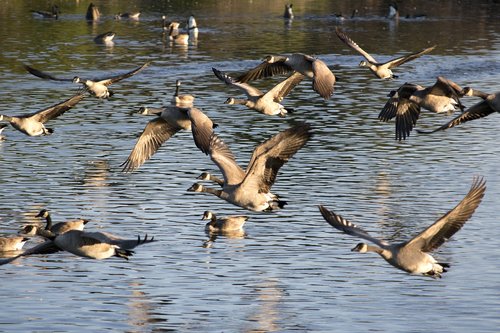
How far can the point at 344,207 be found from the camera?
99.5ft

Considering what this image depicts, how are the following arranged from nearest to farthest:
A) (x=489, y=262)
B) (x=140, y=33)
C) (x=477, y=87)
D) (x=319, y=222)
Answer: (x=489, y=262)
(x=319, y=222)
(x=477, y=87)
(x=140, y=33)

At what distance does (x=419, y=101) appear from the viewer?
26.0 metres

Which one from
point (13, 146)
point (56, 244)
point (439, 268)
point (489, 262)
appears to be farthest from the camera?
point (13, 146)

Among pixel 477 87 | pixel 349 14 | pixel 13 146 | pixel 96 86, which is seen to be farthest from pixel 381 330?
pixel 349 14

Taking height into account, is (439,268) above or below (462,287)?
above

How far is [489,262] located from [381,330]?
4.99 meters

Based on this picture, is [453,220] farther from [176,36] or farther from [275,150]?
[176,36]

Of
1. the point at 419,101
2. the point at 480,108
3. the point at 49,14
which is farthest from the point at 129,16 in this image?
the point at 480,108

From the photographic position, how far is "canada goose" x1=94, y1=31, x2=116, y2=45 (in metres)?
61.4

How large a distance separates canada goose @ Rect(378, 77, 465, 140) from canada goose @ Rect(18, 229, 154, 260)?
7382 mm

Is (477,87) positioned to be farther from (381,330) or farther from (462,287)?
(381,330)

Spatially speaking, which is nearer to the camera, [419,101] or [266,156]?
[266,156]

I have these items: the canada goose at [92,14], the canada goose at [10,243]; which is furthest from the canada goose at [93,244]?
the canada goose at [92,14]

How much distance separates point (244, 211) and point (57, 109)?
18.7 feet
